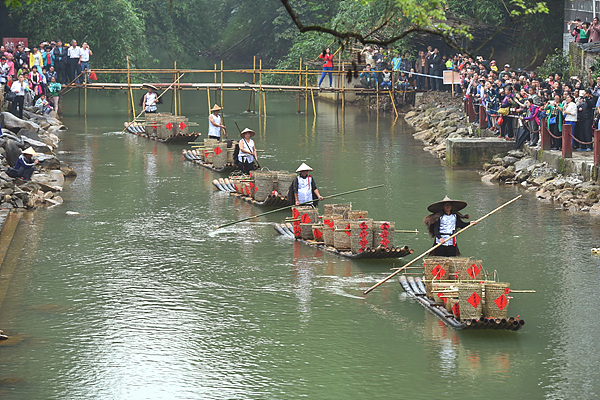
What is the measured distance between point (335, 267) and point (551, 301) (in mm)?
3933

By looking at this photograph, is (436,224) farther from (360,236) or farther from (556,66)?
(556,66)

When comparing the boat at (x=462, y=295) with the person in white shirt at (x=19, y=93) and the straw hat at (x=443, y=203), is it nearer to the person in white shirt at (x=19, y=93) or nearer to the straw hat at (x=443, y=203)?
the straw hat at (x=443, y=203)

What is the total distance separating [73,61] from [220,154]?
698 inches

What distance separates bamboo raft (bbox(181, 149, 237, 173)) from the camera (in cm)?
2905

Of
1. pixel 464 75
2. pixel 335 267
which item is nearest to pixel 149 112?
pixel 464 75

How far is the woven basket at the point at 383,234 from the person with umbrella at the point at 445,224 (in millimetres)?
1483

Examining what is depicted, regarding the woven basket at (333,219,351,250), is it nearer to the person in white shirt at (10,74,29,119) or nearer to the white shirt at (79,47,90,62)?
the person in white shirt at (10,74,29,119)

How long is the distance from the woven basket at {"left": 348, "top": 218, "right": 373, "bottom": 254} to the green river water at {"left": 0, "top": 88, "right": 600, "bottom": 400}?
333 millimetres

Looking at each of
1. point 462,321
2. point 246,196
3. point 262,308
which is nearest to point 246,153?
point 246,196

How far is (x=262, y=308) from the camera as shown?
1622 cm

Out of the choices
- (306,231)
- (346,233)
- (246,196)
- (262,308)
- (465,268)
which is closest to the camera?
(465,268)

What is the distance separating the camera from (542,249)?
19.9 meters

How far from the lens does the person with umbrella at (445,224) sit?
16.7m

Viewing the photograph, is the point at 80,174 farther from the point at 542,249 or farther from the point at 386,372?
the point at 386,372
